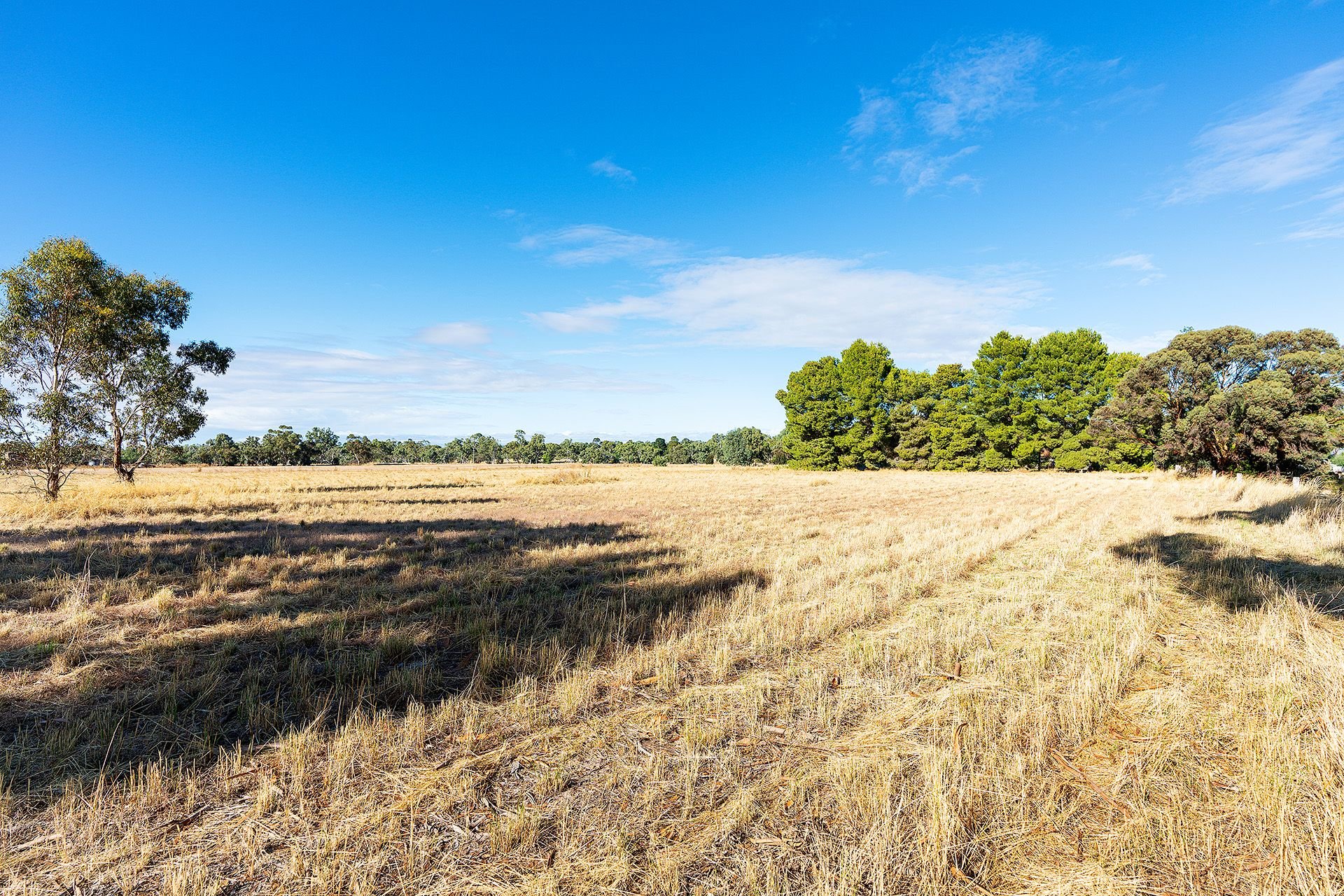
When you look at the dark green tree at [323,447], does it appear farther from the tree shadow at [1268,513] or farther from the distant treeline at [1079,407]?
the tree shadow at [1268,513]

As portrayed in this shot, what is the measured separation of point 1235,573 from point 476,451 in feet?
479

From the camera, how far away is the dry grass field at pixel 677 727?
2.77m

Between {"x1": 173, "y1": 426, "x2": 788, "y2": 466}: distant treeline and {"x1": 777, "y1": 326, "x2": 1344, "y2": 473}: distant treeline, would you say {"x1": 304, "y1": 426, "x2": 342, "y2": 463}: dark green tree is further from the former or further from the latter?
{"x1": 777, "y1": 326, "x2": 1344, "y2": 473}: distant treeline

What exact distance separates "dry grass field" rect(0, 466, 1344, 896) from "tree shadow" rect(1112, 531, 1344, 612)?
0.10 meters

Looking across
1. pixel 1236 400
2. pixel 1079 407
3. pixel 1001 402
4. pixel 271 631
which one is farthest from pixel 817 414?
pixel 271 631

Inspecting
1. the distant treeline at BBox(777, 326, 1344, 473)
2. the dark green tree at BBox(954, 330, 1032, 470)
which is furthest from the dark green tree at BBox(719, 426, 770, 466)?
the dark green tree at BBox(954, 330, 1032, 470)

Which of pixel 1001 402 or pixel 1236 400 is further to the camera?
pixel 1001 402

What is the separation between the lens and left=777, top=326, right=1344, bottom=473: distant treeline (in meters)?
27.3

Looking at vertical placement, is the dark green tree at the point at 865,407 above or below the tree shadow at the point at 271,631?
above

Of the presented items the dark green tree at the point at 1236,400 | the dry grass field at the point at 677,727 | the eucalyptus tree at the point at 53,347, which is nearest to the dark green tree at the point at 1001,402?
the dark green tree at the point at 1236,400

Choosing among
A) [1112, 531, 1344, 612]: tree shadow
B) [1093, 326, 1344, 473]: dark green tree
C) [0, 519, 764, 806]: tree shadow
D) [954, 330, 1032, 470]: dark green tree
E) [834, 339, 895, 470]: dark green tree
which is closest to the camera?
[0, 519, 764, 806]: tree shadow

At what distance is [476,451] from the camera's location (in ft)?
463

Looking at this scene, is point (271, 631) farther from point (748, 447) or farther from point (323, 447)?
point (323, 447)

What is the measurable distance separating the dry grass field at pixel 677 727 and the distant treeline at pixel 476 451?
87.8m
